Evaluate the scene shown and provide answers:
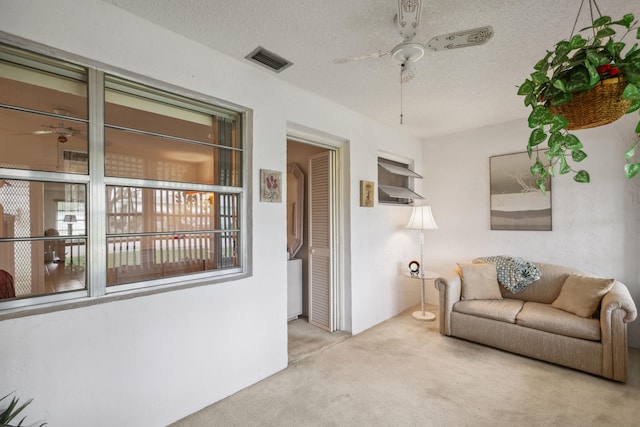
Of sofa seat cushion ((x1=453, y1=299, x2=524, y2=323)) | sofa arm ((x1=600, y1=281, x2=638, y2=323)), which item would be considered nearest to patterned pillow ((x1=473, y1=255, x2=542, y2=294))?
sofa seat cushion ((x1=453, y1=299, x2=524, y2=323))

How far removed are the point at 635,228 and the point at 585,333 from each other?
1.40 m

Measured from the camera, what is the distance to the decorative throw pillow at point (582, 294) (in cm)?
255

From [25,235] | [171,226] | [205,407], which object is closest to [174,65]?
[171,226]

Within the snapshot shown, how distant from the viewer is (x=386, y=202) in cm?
388

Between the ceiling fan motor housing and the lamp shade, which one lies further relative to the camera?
the lamp shade

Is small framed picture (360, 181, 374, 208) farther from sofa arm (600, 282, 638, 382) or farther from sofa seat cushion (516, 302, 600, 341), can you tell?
sofa arm (600, 282, 638, 382)

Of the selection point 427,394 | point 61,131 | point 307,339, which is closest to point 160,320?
point 61,131

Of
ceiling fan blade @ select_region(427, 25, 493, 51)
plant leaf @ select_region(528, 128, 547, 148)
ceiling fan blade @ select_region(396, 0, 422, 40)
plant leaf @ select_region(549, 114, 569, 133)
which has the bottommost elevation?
plant leaf @ select_region(528, 128, 547, 148)

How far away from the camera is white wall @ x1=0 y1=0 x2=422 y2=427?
57.6 inches

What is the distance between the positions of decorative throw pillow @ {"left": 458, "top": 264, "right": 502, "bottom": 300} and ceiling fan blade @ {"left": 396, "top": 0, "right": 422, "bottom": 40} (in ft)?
8.66

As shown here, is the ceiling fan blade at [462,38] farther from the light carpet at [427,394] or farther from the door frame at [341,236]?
the light carpet at [427,394]

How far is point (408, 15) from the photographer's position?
150 centimetres

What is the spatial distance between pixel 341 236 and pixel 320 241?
34cm

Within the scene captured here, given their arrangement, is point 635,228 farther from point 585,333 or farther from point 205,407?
point 205,407
